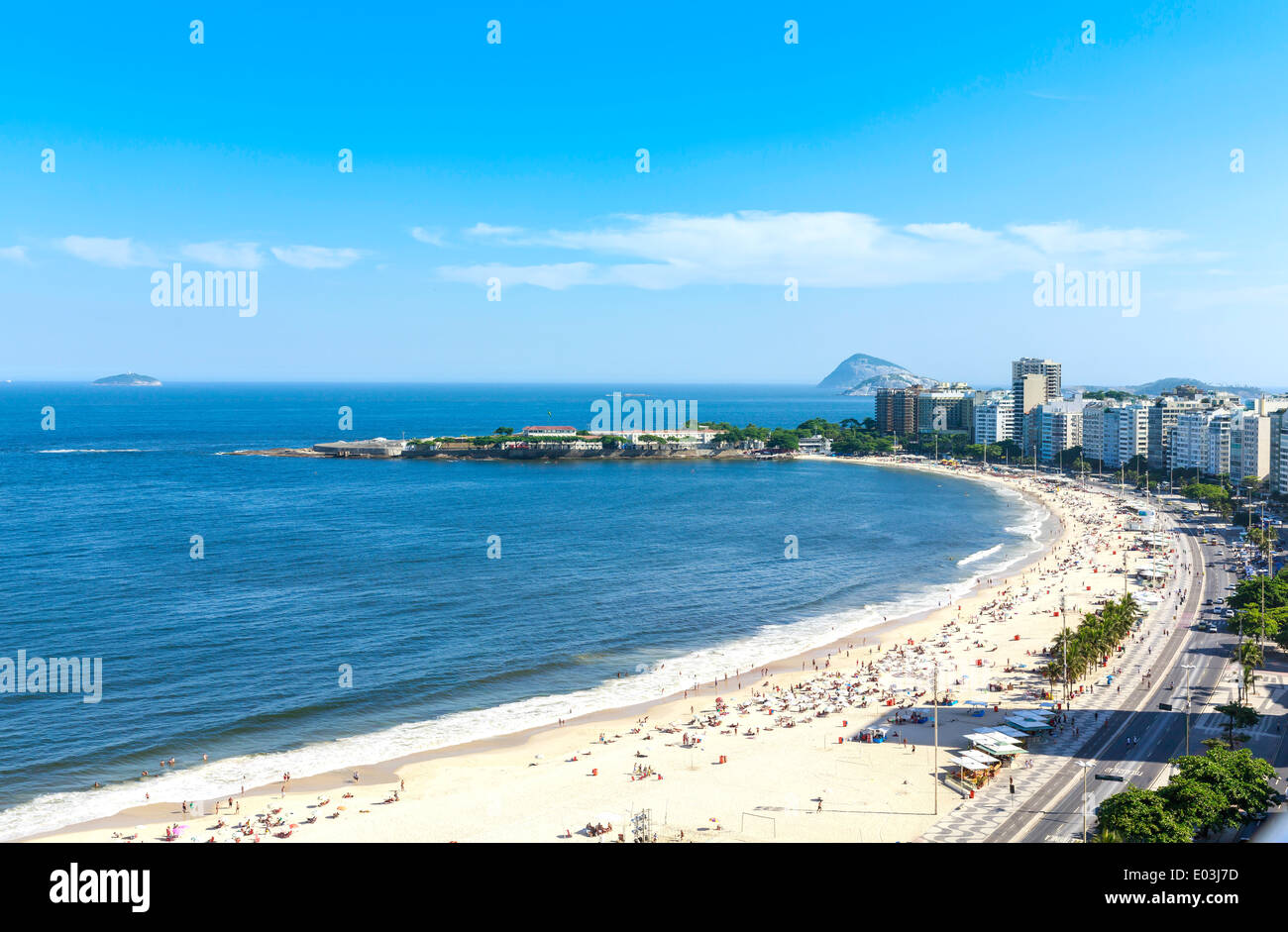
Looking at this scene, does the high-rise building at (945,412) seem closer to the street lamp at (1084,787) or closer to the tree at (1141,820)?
the street lamp at (1084,787)

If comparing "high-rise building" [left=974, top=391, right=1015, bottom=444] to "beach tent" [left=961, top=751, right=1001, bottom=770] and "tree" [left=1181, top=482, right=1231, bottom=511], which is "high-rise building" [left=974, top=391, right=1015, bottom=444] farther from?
"beach tent" [left=961, top=751, right=1001, bottom=770]

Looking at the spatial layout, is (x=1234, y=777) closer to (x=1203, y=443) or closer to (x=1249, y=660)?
(x=1249, y=660)

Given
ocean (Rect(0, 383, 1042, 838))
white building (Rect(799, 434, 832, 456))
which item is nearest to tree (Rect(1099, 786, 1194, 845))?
ocean (Rect(0, 383, 1042, 838))

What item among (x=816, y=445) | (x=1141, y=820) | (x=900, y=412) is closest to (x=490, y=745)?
(x=1141, y=820)

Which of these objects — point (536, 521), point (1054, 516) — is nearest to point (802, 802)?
point (536, 521)
